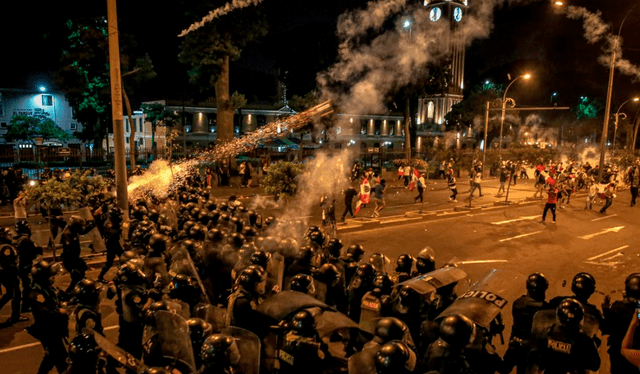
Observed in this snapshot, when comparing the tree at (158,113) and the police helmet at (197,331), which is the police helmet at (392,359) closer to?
the police helmet at (197,331)

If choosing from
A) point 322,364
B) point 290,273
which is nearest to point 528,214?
point 290,273

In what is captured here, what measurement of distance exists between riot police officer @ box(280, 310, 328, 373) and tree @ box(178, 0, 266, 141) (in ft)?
74.5

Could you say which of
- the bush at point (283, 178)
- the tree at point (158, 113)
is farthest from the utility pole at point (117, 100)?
the tree at point (158, 113)

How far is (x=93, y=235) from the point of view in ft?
32.9

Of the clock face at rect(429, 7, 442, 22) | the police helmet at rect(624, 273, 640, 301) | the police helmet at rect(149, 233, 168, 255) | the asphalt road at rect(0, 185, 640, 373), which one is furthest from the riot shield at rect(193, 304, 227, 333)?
the clock face at rect(429, 7, 442, 22)

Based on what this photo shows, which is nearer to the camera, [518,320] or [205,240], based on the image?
[518,320]

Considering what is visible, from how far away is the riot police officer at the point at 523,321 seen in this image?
4219 mm

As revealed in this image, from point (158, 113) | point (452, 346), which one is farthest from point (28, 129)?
point (452, 346)

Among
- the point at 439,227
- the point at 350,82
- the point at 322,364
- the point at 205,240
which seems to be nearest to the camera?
the point at 322,364

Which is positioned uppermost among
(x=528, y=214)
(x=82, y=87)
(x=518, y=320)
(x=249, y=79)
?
(x=249, y=79)

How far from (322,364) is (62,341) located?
9.27ft

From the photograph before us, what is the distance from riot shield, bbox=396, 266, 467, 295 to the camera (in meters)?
4.39

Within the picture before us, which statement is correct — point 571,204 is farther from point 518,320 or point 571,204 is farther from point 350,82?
point 350,82

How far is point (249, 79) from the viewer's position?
77938 mm
